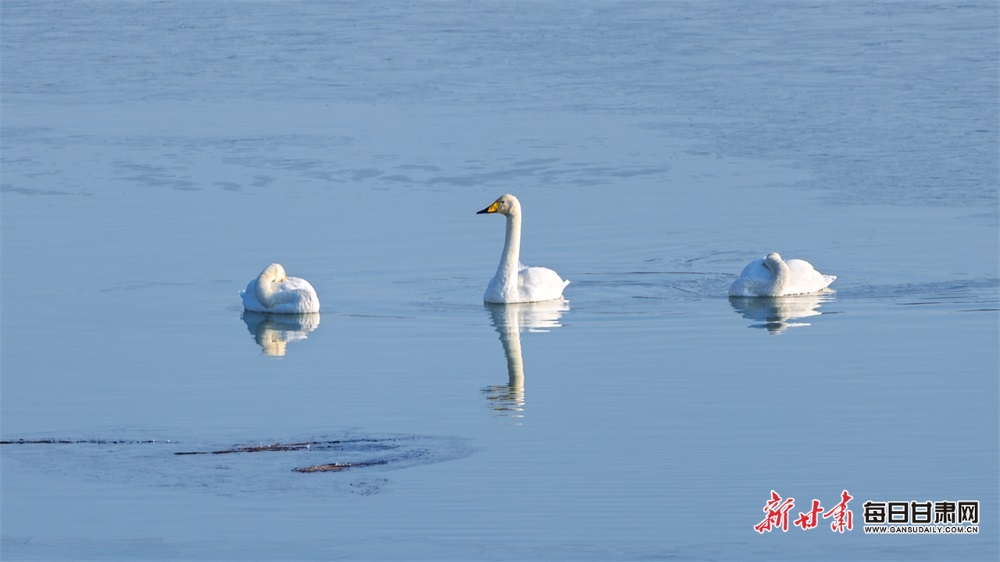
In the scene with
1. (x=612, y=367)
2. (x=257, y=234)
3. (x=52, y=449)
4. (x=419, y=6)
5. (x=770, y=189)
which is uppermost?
(x=419, y=6)

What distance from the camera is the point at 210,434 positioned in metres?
9.76

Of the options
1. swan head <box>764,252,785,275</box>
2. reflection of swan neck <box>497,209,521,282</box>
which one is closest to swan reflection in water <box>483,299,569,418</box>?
reflection of swan neck <box>497,209,521,282</box>

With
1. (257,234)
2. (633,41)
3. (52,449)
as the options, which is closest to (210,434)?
(52,449)

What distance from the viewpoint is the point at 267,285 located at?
45.3 ft

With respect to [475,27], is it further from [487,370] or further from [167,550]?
[167,550]

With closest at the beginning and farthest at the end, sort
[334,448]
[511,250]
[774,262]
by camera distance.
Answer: [334,448] → [774,262] → [511,250]

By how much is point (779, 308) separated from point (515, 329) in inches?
85.5

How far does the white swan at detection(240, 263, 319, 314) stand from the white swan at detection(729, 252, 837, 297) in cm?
330

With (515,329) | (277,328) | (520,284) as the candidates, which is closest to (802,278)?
(520,284)

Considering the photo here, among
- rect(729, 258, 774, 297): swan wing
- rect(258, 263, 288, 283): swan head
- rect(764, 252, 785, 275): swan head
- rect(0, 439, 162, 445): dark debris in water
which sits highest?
rect(764, 252, 785, 275): swan head

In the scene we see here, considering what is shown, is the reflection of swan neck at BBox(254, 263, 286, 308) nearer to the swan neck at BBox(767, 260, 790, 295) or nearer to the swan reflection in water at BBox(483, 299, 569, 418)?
the swan reflection in water at BBox(483, 299, 569, 418)

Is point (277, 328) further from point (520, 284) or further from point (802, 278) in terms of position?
point (802, 278)

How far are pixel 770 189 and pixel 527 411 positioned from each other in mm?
8391

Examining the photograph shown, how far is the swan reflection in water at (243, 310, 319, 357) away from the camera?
12812mm
